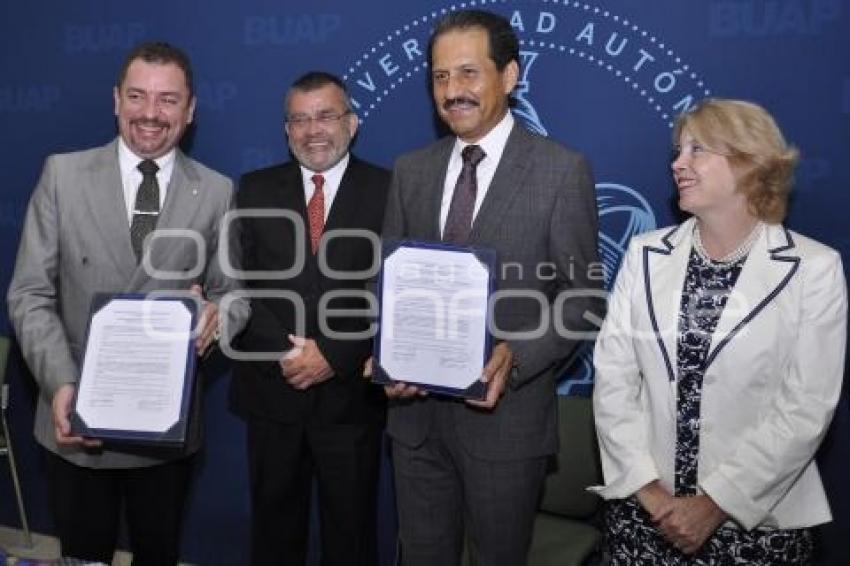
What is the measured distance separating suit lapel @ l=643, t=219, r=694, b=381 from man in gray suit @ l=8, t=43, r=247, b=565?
1.24 metres

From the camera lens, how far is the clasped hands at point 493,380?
2.11m

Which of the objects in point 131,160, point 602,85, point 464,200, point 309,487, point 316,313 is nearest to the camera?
point 464,200

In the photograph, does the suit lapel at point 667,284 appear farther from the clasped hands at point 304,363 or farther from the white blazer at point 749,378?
the clasped hands at point 304,363

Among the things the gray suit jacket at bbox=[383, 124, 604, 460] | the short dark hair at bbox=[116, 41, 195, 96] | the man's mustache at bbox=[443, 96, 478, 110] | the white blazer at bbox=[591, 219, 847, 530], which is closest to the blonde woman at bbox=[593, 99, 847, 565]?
the white blazer at bbox=[591, 219, 847, 530]

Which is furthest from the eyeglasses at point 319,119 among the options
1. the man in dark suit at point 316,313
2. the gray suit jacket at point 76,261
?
the gray suit jacket at point 76,261

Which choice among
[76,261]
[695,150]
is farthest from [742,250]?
[76,261]

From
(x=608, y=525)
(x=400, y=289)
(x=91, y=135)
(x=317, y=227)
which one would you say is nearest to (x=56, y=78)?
(x=91, y=135)

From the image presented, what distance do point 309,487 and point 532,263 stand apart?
1260 mm

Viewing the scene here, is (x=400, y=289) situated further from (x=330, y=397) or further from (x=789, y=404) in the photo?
(x=789, y=404)

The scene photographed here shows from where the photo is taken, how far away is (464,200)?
225 centimetres

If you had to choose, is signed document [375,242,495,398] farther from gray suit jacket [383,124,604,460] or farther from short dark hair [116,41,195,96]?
short dark hair [116,41,195,96]

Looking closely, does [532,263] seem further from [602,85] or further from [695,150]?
[602,85]

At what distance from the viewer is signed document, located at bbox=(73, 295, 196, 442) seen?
2207 mm

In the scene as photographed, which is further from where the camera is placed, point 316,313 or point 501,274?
point 316,313
